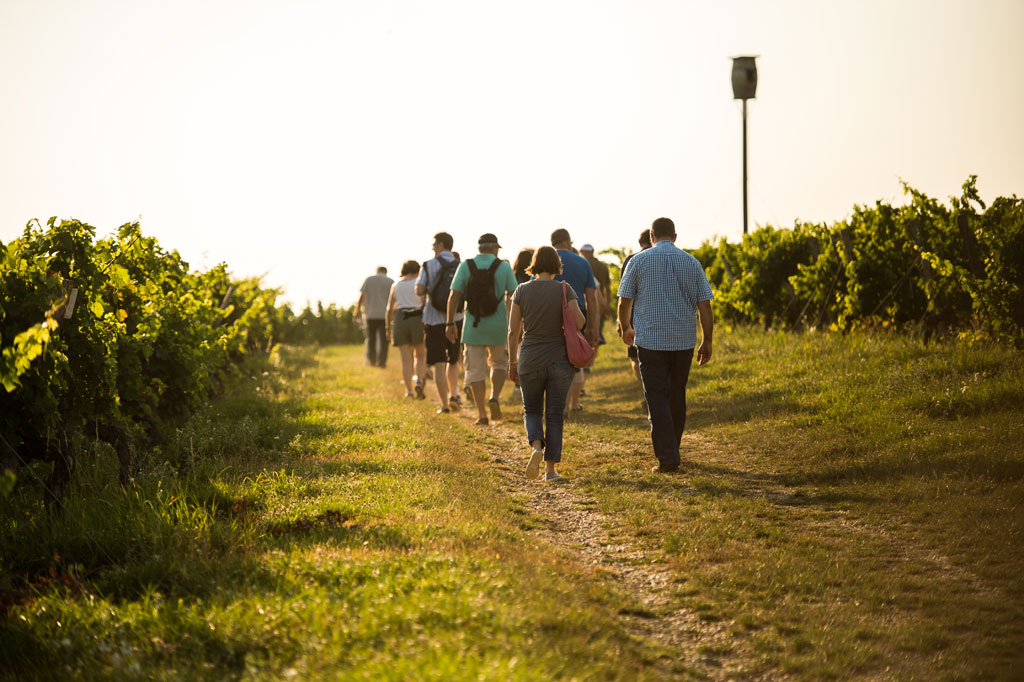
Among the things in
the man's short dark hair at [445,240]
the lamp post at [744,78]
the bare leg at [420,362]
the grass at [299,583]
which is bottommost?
the grass at [299,583]

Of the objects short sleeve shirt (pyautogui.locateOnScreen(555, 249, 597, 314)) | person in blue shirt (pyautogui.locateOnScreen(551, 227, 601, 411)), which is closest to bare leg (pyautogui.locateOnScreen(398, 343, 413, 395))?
person in blue shirt (pyautogui.locateOnScreen(551, 227, 601, 411))

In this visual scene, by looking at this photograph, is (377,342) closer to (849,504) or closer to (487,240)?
(487,240)

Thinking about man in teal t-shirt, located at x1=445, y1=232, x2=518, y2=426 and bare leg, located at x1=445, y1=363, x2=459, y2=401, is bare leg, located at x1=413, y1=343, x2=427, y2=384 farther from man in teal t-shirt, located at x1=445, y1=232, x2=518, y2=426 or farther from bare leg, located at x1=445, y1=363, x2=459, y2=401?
man in teal t-shirt, located at x1=445, y1=232, x2=518, y2=426

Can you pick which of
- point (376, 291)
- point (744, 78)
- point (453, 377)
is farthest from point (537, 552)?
point (744, 78)

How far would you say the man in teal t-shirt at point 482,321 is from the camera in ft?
37.1

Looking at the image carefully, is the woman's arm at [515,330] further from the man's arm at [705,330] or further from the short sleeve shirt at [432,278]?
the short sleeve shirt at [432,278]

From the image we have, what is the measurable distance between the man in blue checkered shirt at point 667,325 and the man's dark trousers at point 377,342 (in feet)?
38.2

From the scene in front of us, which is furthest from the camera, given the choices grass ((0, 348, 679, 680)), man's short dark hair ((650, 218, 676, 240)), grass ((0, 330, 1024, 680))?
man's short dark hair ((650, 218, 676, 240))

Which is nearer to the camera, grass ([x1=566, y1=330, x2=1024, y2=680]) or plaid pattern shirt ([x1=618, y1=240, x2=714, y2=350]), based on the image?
grass ([x1=566, y1=330, x2=1024, y2=680])

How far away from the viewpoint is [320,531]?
5.97 m

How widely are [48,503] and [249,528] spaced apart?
6.77 feet

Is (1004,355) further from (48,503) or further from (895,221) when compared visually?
(48,503)

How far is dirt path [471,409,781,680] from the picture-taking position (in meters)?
4.36

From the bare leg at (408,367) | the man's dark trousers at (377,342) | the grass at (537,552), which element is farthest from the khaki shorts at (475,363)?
the man's dark trousers at (377,342)
